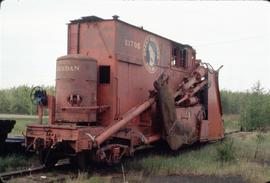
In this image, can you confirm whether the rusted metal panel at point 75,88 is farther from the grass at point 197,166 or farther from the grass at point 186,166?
the grass at point 197,166

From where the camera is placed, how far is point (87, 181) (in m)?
8.37

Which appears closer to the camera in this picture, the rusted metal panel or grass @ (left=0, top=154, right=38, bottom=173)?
the rusted metal panel

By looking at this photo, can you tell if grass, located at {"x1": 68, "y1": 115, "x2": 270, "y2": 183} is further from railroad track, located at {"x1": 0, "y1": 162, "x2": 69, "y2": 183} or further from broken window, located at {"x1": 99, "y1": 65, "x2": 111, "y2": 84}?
broken window, located at {"x1": 99, "y1": 65, "x2": 111, "y2": 84}

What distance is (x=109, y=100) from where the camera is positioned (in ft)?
37.2

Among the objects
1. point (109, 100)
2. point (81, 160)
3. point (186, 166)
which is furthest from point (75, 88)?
point (186, 166)

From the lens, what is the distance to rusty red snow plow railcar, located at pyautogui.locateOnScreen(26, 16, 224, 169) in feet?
33.6

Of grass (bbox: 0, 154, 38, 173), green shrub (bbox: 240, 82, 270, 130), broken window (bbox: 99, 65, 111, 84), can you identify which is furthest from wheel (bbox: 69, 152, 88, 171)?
green shrub (bbox: 240, 82, 270, 130)

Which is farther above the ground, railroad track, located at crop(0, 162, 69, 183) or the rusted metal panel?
the rusted metal panel

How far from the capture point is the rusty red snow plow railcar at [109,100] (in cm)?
1023

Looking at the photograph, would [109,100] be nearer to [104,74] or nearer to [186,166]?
[104,74]

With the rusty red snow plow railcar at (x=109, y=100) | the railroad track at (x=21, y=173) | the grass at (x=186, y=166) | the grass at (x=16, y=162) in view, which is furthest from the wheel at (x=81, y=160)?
the grass at (x=16, y=162)

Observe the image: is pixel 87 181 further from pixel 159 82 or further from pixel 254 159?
pixel 254 159

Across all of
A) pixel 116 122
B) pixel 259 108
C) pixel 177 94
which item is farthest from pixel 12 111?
pixel 116 122

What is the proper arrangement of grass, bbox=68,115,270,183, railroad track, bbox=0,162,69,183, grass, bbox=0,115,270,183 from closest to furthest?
railroad track, bbox=0,162,69,183 < grass, bbox=0,115,270,183 < grass, bbox=68,115,270,183
